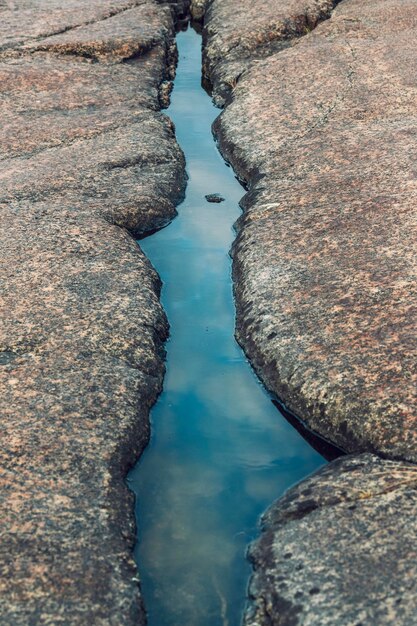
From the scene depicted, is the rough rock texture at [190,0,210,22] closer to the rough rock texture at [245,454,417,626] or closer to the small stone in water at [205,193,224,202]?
the small stone in water at [205,193,224,202]

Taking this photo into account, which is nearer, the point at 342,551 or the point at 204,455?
the point at 342,551

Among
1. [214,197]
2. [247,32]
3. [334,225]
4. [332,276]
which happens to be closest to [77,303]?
[332,276]

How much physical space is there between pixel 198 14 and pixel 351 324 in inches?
195

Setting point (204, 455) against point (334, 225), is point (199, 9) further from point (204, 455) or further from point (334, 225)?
point (204, 455)

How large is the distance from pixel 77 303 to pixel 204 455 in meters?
0.91

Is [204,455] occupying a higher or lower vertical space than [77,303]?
lower

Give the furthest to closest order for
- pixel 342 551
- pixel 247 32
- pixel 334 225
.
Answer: pixel 247 32, pixel 334 225, pixel 342 551

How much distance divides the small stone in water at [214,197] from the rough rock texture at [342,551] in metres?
2.37

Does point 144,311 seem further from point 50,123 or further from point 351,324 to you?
point 50,123

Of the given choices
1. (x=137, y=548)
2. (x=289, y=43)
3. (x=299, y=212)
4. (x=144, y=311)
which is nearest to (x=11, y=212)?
(x=144, y=311)

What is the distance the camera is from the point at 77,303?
3.88 m

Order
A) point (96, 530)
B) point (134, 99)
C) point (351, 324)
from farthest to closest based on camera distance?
point (134, 99), point (351, 324), point (96, 530)

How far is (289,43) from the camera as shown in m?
6.83

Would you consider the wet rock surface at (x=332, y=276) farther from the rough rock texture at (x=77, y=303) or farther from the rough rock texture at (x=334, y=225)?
the rough rock texture at (x=77, y=303)
